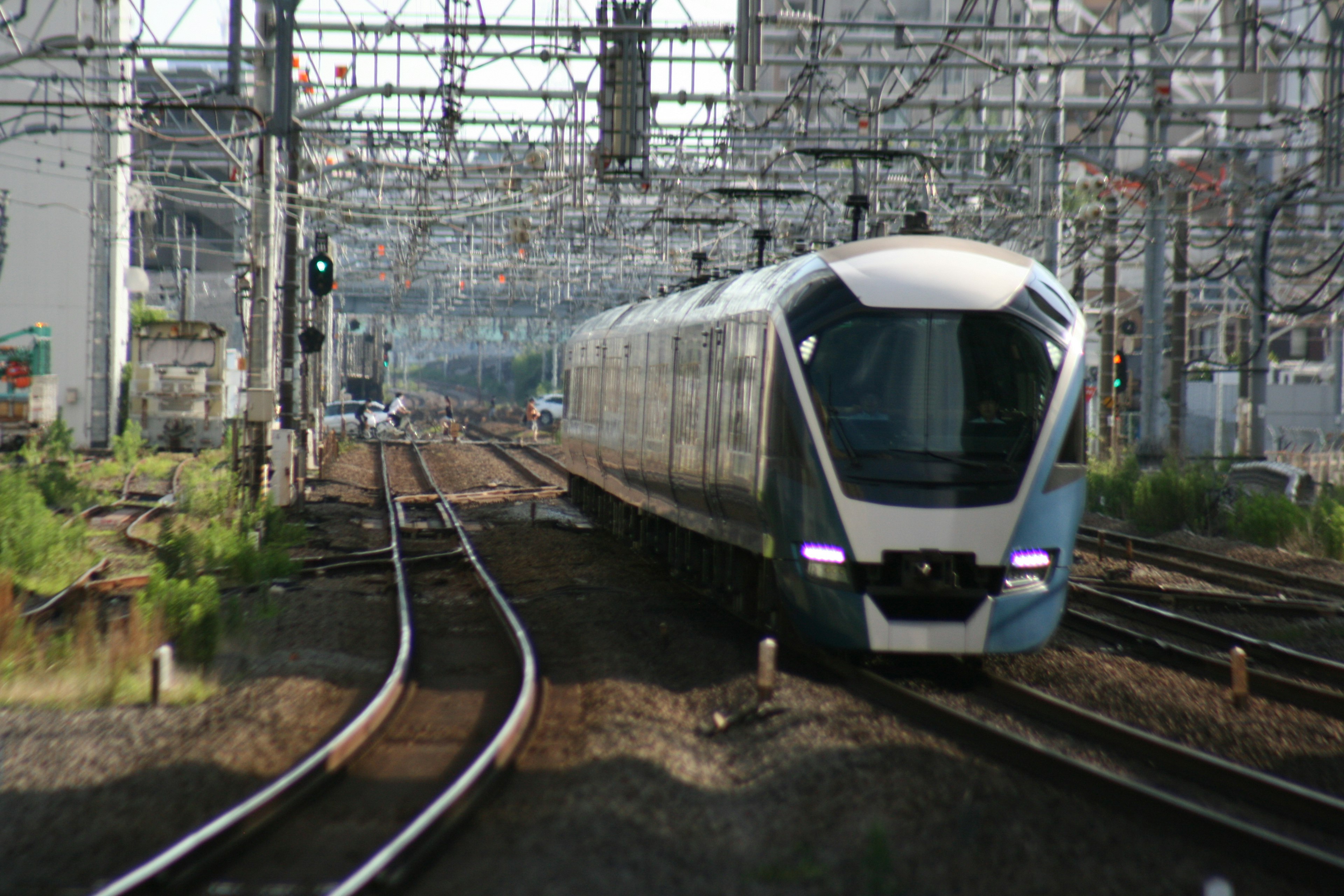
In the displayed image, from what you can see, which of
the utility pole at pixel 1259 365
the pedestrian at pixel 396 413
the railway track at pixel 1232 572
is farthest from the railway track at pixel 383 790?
the pedestrian at pixel 396 413

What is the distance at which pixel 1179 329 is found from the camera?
2591 centimetres

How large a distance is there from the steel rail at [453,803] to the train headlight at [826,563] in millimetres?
2040

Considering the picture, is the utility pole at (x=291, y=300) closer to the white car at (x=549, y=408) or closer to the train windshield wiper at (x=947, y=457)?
the train windshield wiper at (x=947, y=457)

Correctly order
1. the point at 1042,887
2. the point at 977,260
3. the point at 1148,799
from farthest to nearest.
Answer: the point at 977,260 < the point at 1148,799 < the point at 1042,887

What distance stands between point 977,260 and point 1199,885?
18.3 ft

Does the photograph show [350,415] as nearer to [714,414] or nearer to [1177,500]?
[1177,500]

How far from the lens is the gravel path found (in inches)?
217

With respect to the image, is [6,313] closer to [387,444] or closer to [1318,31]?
[387,444]

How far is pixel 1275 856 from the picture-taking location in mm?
5777

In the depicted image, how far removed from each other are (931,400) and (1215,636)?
3895mm

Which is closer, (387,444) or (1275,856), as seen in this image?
(1275,856)

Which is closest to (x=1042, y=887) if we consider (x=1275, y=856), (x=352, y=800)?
(x=1275, y=856)

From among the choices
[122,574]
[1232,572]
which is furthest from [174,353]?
[1232,572]

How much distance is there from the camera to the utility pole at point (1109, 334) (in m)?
28.0
